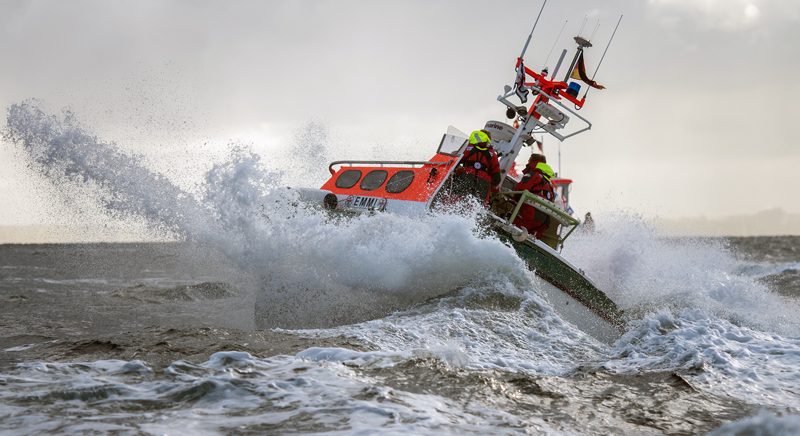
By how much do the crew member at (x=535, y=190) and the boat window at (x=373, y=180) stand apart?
1.79 meters

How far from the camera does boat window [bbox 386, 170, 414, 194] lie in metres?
6.57

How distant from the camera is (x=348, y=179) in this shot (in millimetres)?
7391

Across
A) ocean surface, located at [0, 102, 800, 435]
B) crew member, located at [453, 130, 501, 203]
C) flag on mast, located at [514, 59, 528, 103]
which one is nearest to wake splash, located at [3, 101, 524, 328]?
ocean surface, located at [0, 102, 800, 435]

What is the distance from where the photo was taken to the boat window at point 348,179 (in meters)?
7.28

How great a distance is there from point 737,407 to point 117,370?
3.49 metres

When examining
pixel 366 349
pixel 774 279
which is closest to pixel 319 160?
Result: pixel 366 349

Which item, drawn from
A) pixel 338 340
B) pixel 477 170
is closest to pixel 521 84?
pixel 477 170

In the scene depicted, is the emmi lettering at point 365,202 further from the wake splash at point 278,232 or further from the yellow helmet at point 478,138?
the yellow helmet at point 478,138

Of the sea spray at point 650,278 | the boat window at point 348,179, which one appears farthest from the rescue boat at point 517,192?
the sea spray at point 650,278

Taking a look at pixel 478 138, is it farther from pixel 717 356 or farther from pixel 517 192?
pixel 717 356

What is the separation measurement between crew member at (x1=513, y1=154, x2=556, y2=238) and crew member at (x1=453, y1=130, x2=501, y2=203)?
1.90 feet

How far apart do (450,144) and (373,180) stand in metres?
1.14

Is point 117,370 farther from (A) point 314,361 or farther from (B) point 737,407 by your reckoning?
(B) point 737,407

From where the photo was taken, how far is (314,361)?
329cm
